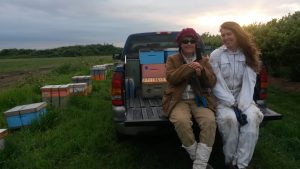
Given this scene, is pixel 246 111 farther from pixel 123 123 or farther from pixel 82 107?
pixel 82 107

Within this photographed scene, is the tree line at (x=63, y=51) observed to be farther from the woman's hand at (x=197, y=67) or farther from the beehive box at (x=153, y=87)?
the woman's hand at (x=197, y=67)

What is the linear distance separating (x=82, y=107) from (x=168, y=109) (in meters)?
4.51

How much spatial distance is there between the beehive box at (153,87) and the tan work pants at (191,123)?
5.62ft

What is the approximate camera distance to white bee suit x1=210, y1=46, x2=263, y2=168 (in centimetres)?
454

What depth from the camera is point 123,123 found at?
17.0ft

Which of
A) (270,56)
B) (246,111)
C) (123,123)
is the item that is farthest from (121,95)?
(270,56)

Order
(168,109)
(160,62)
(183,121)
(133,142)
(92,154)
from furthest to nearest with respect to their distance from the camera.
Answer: (160,62), (133,142), (92,154), (168,109), (183,121)

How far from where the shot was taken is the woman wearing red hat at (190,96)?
176 inches

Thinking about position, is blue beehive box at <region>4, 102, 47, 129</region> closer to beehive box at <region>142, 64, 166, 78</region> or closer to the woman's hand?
beehive box at <region>142, 64, 166, 78</region>

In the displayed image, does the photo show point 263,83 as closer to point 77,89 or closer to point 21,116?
point 21,116

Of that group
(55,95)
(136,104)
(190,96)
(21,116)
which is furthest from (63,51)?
(190,96)

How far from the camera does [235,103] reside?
4785 millimetres

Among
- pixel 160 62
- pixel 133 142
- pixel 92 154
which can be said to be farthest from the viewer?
pixel 160 62

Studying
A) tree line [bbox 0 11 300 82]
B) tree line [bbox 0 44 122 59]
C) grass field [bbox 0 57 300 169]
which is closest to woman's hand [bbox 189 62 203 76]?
grass field [bbox 0 57 300 169]
